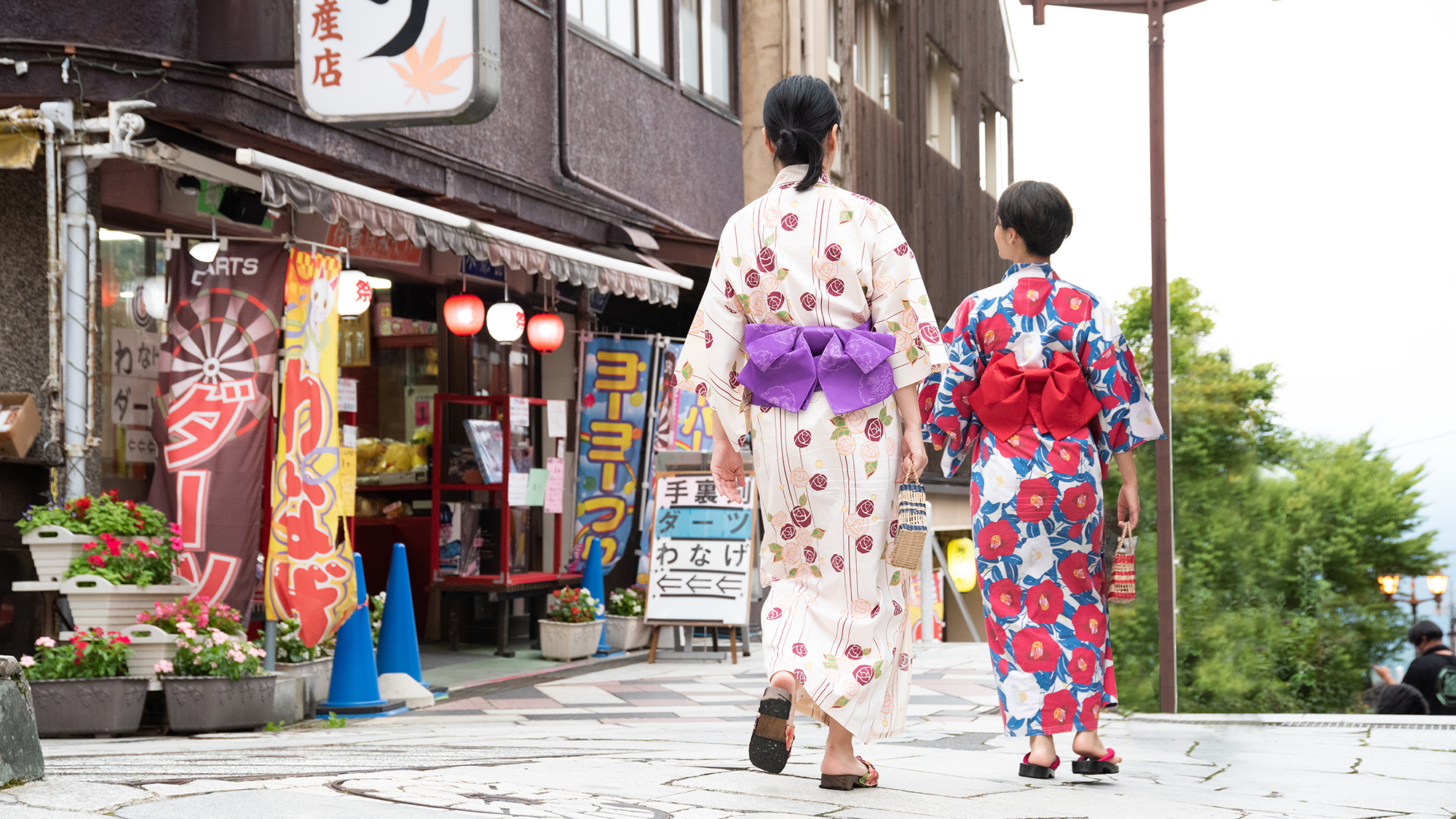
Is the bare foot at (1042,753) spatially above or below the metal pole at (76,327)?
below

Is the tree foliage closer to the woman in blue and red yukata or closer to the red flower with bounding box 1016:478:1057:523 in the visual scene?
the woman in blue and red yukata

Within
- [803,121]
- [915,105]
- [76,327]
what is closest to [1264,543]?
[803,121]

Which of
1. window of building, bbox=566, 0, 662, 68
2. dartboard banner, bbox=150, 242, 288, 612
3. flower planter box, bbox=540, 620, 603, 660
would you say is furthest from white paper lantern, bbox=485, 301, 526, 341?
dartboard banner, bbox=150, 242, 288, 612

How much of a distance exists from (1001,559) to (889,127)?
46.8ft

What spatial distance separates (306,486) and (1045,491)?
4524mm

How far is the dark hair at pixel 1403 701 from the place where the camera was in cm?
855

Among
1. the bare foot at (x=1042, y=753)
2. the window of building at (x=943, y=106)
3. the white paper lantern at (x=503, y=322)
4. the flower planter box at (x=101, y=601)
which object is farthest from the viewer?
the window of building at (x=943, y=106)

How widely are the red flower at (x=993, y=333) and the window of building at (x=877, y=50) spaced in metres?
13.0

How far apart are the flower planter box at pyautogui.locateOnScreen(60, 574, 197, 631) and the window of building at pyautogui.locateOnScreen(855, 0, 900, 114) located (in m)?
12.5

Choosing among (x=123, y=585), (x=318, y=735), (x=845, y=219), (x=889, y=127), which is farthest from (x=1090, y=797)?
(x=889, y=127)

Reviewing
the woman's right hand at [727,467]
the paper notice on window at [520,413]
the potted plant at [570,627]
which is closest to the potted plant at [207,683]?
the woman's right hand at [727,467]

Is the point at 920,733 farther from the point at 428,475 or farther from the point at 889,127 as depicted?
the point at 889,127

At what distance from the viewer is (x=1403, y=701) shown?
28.5ft

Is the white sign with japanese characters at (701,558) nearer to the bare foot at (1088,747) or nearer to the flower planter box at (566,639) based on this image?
the flower planter box at (566,639)
